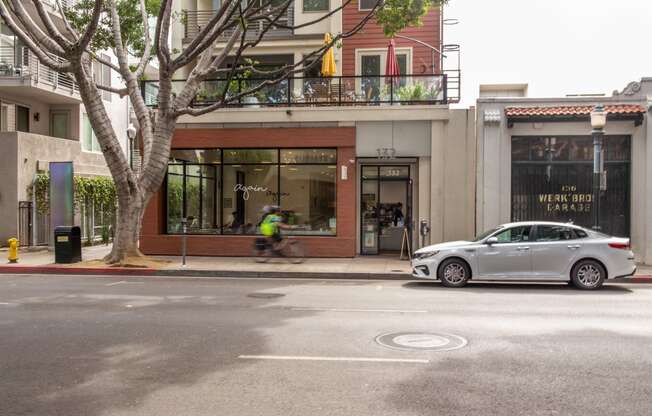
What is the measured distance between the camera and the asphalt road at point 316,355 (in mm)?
5191

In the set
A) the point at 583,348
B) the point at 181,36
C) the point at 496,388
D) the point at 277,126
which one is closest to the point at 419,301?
the point at 583,348

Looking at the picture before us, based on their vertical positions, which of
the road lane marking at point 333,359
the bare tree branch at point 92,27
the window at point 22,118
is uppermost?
the bare tree branch at point 92,27

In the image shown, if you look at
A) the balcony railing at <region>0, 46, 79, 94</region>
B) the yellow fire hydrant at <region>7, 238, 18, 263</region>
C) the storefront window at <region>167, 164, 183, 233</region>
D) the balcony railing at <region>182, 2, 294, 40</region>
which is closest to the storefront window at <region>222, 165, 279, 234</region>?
the storefront window at <region>167, 164, 183, 233</region>

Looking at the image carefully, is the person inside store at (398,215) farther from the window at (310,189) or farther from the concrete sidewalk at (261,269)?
the window at (310,189)

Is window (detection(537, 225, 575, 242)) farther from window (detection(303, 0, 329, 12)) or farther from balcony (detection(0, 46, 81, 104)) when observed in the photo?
balcony (detection(0, 46, 81, 104))

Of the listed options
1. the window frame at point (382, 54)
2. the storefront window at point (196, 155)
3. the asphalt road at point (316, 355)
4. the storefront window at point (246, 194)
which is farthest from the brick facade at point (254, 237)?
the asphalt road at point (316, 355)

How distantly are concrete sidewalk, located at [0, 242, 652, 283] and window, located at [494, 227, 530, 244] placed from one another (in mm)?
2636

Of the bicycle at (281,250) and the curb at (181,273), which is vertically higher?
the bicycle at (281,250)

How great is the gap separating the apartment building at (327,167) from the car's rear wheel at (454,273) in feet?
15.9

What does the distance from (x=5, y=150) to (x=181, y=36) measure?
778 cm

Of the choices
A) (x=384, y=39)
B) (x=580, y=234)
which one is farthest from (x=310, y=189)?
(x=580, y=234)

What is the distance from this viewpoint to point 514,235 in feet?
42.9

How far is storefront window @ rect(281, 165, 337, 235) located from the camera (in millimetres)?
19016

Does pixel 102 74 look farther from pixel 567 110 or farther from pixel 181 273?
pixel 567 110
